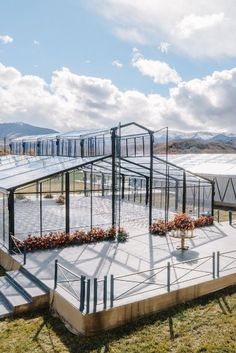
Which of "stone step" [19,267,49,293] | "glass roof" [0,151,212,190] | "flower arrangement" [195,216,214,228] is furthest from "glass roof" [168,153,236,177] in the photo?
"stone step" [19,267,49,293]

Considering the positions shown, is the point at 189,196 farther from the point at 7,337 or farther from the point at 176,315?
the point at 7,337

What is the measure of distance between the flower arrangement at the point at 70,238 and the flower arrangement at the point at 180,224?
200cm

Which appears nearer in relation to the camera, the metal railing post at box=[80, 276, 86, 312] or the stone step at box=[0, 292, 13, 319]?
the metal railing post at box=[80, 276, 86, 312]

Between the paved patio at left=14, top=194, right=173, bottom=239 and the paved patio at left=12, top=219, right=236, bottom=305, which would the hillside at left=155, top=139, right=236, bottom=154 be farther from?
the paved patio at left=12, top=219, right=236, bottom=305

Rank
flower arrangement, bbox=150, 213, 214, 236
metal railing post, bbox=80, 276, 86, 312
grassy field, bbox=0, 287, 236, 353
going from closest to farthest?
grassy field, bbox=0, 287, 236, 353 → metal railing post, bbox=80, 276, 86, 312 → flower arrangement, bbox=150, 213, 214, 236

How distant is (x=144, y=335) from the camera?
9.03 metres

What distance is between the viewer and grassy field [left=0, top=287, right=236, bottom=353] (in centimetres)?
846

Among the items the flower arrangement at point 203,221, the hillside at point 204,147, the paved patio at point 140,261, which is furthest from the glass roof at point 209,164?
the hillside at point 204,147

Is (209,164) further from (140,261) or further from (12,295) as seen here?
(12,295)

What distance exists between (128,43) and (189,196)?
51.3 feet

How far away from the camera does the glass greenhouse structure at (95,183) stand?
16.9 m

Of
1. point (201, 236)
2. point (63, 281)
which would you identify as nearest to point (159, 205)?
point (201, 236)

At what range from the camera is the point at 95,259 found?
45.4ft

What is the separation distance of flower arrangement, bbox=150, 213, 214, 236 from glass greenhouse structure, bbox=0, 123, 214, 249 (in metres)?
0.51
